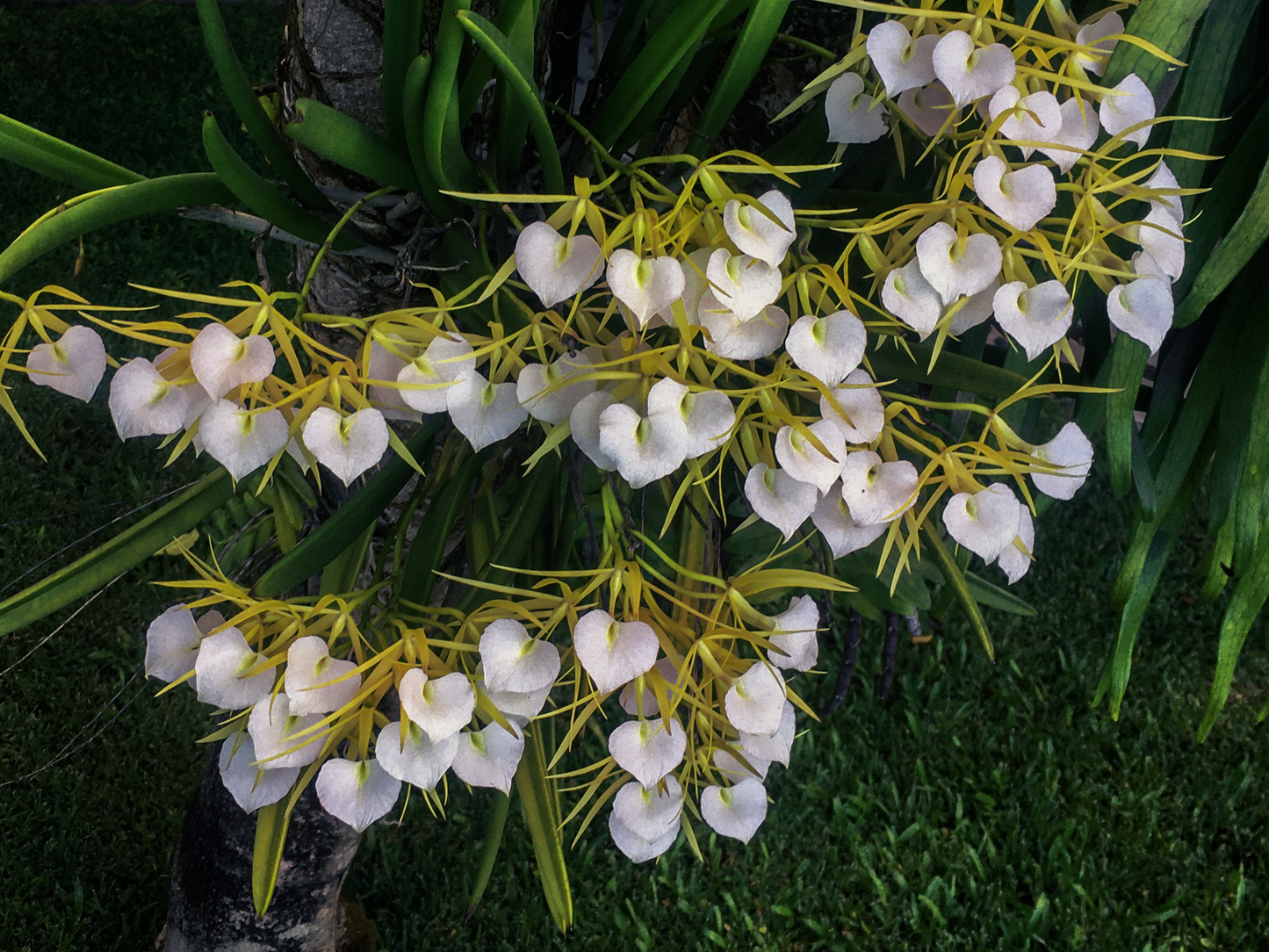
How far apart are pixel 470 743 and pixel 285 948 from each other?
0.87m

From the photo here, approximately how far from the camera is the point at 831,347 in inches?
20.2

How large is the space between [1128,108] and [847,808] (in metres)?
1.41

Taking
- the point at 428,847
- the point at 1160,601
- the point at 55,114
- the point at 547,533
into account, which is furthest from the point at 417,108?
the point at 55,114

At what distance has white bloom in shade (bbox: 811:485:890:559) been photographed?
0.57 meters

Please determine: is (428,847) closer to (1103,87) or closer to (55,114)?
(1103,87)

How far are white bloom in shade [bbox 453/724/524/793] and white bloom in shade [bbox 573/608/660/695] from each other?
9cm

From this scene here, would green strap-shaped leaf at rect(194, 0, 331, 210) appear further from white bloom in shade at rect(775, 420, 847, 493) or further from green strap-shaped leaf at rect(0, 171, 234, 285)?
white bloom in shade at rect(775, 420, 847, 493)

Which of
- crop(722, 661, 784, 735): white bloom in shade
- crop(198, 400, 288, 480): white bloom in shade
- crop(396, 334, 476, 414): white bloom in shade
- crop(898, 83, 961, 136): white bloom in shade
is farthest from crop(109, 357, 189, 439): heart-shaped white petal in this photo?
crop(898, 83, 961, 136): white bloom in shade

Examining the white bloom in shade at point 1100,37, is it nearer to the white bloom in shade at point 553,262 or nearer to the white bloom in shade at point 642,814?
the white bloom in shade at point 553,262

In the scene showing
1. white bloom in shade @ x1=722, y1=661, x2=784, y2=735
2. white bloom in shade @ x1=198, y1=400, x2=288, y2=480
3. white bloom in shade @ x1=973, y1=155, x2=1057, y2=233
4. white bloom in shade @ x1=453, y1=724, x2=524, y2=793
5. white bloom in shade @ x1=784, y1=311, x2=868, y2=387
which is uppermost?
white bloom in shade @ x1=973, y1=155, x2=1057, y2=233

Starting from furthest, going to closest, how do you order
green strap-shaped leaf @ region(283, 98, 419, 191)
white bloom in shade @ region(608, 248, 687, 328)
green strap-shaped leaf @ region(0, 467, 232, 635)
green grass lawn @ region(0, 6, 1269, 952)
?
green grass lawn @ region(0, 6, 1269, 952) → green strap-shaped leaf @ region(0, 467, 232, 635) → green strap-shaped leaf @ region(283, 98, 419, 191) → white bloom in shade @ region(608, 248, 687, 328)

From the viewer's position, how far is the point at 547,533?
0.88 m

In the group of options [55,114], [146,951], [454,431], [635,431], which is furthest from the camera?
[55,114]

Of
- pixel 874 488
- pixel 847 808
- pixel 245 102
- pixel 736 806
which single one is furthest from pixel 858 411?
pixel 847 808
